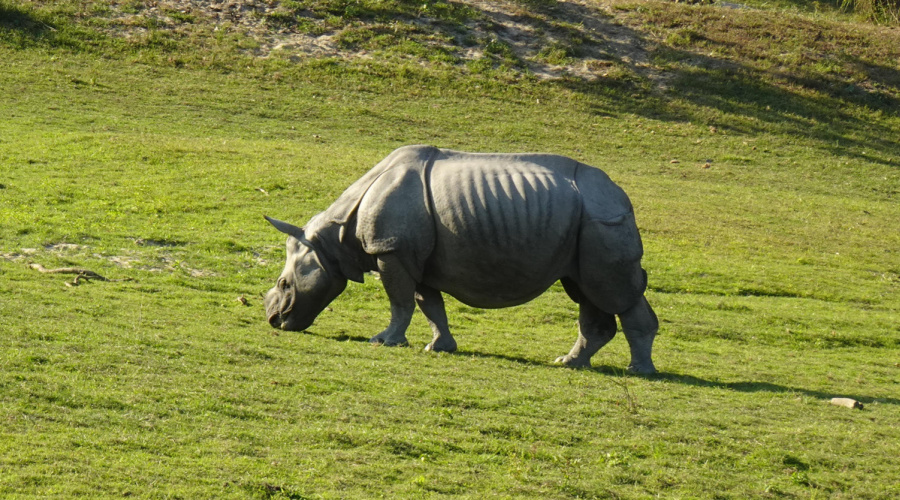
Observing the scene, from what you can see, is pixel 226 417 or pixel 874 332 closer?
pixel 226 417

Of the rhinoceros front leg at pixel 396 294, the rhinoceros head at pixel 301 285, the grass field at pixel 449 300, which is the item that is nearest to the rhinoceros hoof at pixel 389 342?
the rhinoceros front leg at pixel 396 294

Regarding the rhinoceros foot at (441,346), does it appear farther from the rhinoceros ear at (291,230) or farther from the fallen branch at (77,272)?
the fallen branch at (77,272)

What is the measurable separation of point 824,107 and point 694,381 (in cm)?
2490

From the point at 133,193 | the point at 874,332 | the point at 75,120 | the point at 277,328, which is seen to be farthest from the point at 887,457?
the point at 75,120

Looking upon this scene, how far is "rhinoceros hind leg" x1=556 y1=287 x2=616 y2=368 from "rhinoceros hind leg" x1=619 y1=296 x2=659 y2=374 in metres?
0.20

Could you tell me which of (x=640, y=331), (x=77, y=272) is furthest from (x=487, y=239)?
(x=77, y=272)

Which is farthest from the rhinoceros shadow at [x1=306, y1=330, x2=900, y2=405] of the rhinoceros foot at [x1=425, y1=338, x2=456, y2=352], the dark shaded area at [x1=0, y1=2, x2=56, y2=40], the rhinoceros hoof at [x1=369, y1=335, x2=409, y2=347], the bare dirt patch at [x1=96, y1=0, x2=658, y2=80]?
the dark shaded area at [x1=0, y1=2, x2=56, y2=40]

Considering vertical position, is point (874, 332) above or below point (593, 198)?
below

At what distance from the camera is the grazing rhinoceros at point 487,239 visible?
11.7m

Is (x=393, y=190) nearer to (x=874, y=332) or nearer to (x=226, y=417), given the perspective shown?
(x=226, y=417)

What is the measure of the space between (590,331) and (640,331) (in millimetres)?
543

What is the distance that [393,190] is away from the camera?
39.4ft

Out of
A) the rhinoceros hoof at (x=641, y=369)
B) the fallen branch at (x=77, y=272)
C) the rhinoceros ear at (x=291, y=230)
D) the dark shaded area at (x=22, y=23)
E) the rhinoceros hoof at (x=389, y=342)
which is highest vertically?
the rhinoceros ear at (x=291, y=230)

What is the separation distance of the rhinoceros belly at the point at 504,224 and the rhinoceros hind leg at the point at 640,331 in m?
0.91
